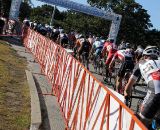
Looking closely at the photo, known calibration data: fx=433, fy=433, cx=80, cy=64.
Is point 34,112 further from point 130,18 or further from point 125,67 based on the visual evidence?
point 130,18

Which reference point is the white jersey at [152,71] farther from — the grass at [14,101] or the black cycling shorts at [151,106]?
the grass at [14,101]

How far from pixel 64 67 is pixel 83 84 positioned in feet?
10.6

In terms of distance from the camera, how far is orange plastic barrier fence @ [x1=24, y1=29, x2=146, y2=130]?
500 centimetres

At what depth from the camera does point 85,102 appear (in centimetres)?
734

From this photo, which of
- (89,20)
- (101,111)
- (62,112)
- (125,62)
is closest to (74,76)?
(62,112)

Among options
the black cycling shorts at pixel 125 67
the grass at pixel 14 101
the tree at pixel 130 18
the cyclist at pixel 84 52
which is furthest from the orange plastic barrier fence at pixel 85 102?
the tree at pixel 130 18

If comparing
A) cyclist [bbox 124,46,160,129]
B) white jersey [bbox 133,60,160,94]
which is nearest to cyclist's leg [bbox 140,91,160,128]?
cyclist [bbox 124,46,160,129]

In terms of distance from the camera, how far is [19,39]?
3528cm

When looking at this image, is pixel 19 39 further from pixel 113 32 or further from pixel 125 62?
pixel 125 62

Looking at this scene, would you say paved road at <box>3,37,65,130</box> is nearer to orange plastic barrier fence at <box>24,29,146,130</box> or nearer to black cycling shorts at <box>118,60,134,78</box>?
orange plastic barrier fence at <box>24,29,146,130</box>

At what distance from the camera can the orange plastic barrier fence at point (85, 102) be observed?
5.00 meters

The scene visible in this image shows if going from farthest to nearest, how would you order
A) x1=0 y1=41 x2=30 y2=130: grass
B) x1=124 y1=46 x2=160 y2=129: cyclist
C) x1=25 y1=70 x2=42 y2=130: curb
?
x1=25 y1=70 x2=42 y2=130: curb
x1=0 y1=41 x2=30 y2=130: grass
x1=124 y1=46 x2=160 y2=129: cyclist

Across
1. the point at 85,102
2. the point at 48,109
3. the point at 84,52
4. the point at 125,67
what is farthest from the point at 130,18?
the point at 85,102

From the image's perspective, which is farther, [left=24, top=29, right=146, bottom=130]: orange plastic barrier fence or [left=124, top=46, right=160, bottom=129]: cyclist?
[left=124, top=46, right=160, bottom=129]: cyclist
